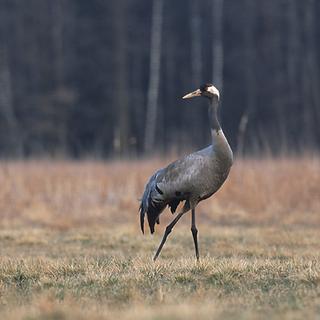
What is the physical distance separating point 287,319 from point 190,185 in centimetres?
316

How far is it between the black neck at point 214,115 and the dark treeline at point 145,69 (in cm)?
2041

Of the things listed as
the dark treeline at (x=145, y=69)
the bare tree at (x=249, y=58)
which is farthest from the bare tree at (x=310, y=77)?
the bare tree at (x=249, y=58)

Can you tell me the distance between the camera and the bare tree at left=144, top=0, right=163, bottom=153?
96.7 feet

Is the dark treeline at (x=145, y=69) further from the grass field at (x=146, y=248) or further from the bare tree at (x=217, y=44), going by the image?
the grass field at (x=146, y=248)

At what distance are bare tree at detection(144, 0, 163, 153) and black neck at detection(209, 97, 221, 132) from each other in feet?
69.7

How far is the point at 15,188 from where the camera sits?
562 inches

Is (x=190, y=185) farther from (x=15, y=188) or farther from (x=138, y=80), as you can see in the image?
(x=138, y=80)

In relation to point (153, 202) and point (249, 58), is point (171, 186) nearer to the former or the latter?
point (153, 202)

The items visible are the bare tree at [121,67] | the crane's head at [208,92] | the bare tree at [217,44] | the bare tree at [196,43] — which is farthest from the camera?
the bare tree at [196,43]

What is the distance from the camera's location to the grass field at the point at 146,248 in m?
5.32

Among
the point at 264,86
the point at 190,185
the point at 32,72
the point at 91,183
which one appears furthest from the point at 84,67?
the point at 190,185

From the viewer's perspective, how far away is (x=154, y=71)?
30.2 m

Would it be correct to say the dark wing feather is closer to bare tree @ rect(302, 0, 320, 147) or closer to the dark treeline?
bare tree @ rect(302, 0, 320, 147)

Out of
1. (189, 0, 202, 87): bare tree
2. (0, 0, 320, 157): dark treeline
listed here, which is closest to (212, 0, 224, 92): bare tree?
(0, 0, 320, 157): dark treeline
